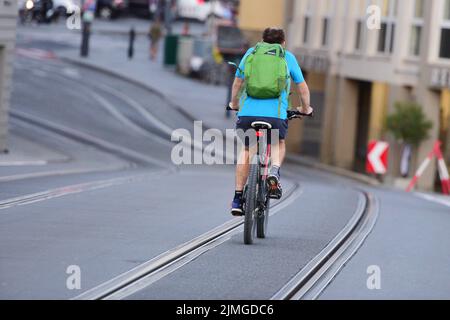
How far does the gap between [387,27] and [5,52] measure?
12538mm

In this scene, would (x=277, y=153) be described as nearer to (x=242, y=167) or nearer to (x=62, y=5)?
(x=242, y=167)

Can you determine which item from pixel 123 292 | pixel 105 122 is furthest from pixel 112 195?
pixel 105 122

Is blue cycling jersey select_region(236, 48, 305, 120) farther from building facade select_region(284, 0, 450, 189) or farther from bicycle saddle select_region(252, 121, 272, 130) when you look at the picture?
building facade select_region(284, 0, 450, 189)

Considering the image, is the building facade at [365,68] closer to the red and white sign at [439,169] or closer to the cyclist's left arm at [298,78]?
the red and white sign at [439,169]

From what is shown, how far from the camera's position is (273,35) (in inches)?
457

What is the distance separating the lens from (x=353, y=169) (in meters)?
39.7

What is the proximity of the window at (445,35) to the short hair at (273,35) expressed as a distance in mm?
23167

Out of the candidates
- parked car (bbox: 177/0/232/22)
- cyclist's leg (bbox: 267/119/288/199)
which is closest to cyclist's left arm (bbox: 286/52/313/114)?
cyclist's leg (bbox: 267/119/288/199)

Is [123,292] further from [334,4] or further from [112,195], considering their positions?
[334,4]

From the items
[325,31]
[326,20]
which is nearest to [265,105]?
[326,20]

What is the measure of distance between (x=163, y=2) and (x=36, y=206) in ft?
210

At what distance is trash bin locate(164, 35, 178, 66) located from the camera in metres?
56.2

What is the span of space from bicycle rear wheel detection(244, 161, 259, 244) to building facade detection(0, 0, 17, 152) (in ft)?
57.9
